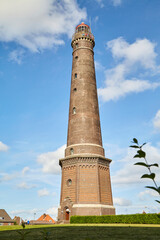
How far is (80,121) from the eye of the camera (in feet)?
114

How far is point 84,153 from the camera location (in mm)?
32312

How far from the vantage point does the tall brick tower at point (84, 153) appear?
29.9m

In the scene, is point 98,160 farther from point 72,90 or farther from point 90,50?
point 90,50

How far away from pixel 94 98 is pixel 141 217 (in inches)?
781

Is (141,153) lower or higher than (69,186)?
lower

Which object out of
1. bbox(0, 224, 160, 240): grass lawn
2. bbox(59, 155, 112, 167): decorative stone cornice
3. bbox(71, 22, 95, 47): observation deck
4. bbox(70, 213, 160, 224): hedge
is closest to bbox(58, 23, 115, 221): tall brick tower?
bbox(59, 155, 112, 167): decorative stone cornice

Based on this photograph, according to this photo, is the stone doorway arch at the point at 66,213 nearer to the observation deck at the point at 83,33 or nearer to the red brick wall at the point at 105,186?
the red brick wall at the point at 105,186

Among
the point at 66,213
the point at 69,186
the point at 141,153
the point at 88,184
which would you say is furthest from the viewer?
the point at 69,186

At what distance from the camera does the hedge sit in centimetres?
2425

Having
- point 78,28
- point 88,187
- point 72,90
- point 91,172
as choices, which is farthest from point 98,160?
point 78,28

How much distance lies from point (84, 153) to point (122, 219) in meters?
10.3

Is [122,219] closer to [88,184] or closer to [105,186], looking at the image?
[105,186]

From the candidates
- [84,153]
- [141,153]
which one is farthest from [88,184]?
[141,153]

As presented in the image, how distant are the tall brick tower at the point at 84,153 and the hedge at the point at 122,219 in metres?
1.34
